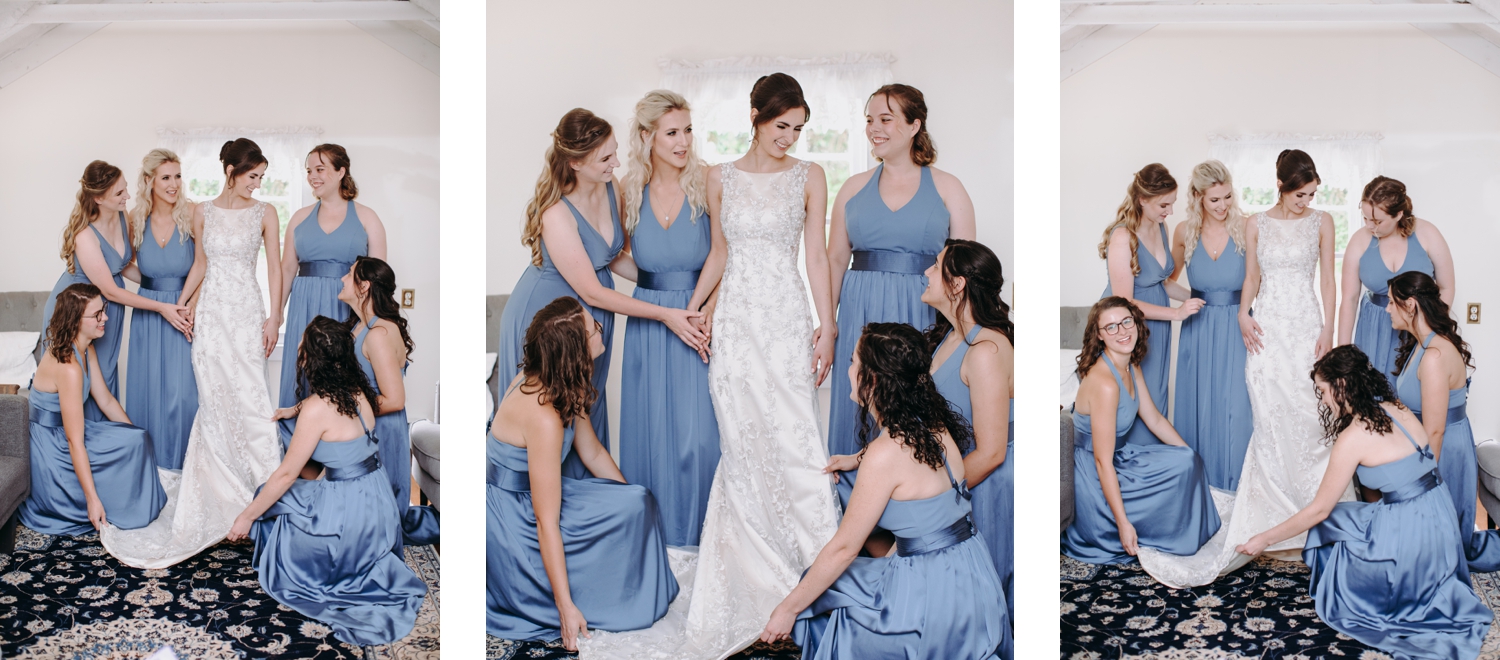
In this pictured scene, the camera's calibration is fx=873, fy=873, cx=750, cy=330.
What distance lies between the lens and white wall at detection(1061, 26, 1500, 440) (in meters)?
2.32

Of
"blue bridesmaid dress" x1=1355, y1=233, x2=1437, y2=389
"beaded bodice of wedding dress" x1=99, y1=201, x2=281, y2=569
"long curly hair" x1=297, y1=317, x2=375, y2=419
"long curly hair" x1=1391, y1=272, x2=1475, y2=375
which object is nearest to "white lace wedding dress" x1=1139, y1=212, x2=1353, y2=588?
"blue bridesmaid dress" x1=1355, y1=233, x2=1437, y2=389

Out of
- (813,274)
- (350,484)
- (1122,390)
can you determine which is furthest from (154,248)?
(1122,390)

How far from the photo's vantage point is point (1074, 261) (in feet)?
8.02

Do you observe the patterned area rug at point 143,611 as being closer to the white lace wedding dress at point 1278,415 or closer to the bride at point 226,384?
the bride at point 226,384

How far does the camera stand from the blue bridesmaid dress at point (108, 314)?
7.91 feet

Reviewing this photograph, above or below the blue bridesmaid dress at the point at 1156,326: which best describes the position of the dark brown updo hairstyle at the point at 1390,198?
above

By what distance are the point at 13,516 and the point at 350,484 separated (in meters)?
0.95

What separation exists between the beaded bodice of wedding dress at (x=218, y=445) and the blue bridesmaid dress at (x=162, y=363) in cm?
3

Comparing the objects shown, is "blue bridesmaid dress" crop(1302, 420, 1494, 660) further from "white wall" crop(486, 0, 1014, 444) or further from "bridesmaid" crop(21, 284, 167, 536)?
"bridesmaid" crop(21, 284, 167, 536)

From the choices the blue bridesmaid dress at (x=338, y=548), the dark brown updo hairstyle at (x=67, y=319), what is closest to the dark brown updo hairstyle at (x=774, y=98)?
the blue bridesmaid dress at (x=338, y=548)

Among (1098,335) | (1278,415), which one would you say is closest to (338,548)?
(1098,335)

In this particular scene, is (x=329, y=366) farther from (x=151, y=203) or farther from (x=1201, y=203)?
(x=1201, y=203)

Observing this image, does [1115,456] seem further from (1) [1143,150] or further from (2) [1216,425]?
(1) [1143,150]

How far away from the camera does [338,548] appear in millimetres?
2434
